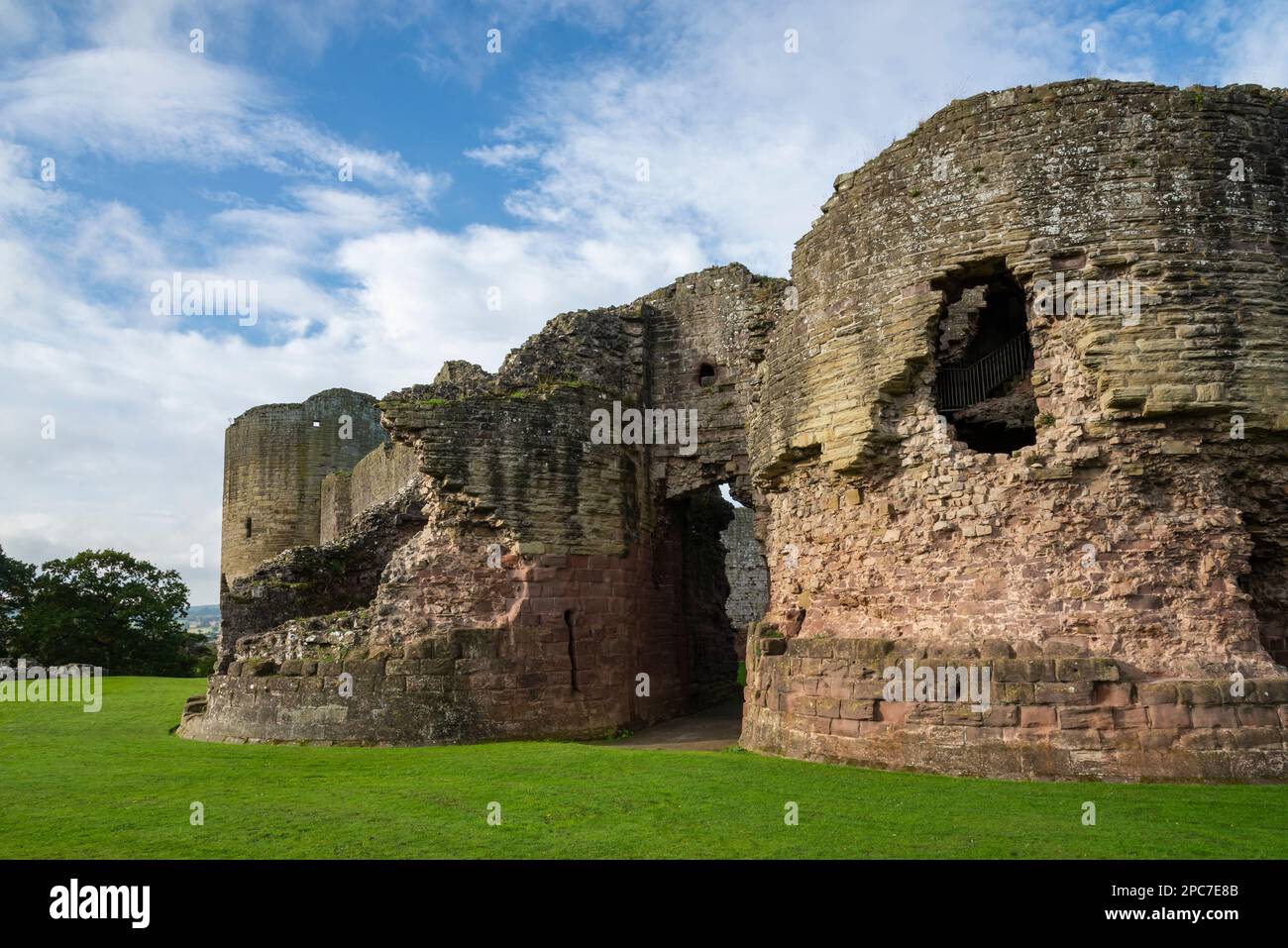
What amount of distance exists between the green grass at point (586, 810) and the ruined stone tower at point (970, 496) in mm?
980

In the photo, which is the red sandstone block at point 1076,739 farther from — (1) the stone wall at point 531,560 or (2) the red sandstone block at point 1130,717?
(1) the stone wall at point 531,560

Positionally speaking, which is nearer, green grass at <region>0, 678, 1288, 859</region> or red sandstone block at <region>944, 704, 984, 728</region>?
green grass at <region>0, 678, 1288, 859</region>

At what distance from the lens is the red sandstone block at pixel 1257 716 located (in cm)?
927

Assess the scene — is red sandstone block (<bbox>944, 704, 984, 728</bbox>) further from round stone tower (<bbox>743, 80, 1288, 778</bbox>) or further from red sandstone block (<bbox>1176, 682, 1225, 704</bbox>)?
red sandstone block (<bbox>1176, 682, 1225, 704</bbox>)

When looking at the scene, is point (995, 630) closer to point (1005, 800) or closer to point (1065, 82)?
point (1005, 800)

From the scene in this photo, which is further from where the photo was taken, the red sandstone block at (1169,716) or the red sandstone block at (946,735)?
the red sandstone block at (946,735)

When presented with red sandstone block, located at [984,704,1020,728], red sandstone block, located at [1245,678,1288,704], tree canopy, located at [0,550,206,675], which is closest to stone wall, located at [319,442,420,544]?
tree canopy, located at [0,550,206,675]

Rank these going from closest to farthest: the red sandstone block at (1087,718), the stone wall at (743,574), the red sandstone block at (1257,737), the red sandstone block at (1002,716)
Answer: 1. the red sandstone block at (1257,737)
2. the red sandstone block at (1087,718)
3. the red sandstone block at (1002,716)
4. the stone wall at (743,574)

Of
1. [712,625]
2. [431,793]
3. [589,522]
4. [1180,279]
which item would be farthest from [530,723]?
[1180,279]

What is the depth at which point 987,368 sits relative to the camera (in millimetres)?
13258

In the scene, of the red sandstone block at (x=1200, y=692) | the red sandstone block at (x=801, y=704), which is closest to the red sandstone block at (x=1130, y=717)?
the red sandstone block at (x=1200, y=692)

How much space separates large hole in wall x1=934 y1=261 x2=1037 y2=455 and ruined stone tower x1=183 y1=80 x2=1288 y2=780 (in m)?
0.05

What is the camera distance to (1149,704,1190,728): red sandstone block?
938cm

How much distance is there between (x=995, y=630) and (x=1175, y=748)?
1.98 metres
